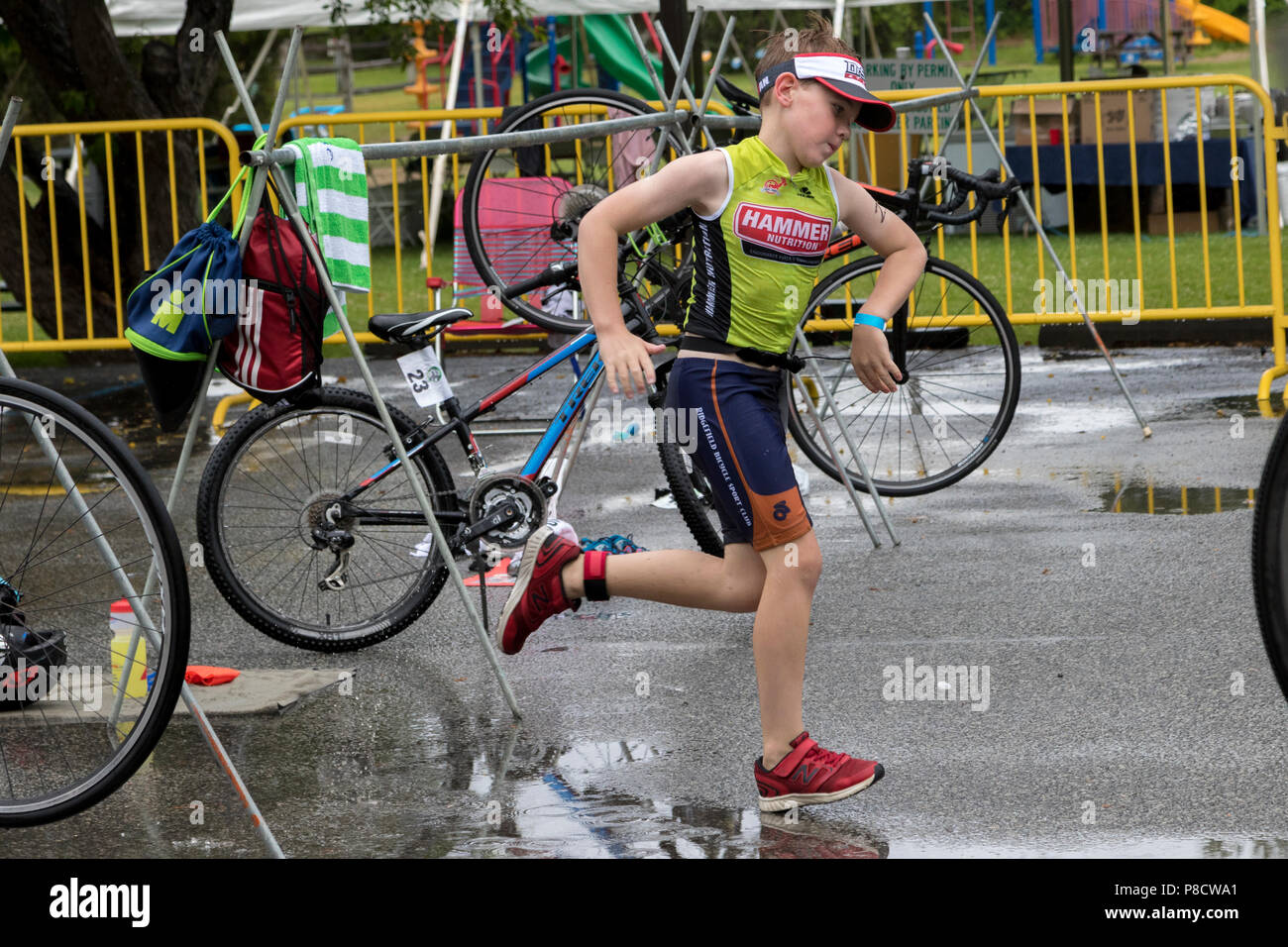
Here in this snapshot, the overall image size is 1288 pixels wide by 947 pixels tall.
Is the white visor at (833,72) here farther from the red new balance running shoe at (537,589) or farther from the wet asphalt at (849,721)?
the wet asphalt at (849,721)

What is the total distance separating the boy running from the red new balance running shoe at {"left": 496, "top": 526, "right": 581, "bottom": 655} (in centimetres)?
39

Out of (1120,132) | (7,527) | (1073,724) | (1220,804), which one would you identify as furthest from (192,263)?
(1120,132)

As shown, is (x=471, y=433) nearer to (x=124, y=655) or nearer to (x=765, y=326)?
(x=124, y=655)

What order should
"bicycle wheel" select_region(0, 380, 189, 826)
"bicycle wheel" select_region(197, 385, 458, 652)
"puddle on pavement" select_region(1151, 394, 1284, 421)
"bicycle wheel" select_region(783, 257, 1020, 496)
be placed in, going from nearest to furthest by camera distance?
"bicycle wheel" select_region(0, 380, 189, 826) → "bicycle wheel" select_region(197, 385, 458, 652) → "bicycle wheel" select_region(783, 257, 1020, 496) → "puddle on pavement" select_region(1151, 394, 1284, 421)

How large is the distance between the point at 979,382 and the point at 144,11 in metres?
9.11

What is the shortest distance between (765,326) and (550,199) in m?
4.45

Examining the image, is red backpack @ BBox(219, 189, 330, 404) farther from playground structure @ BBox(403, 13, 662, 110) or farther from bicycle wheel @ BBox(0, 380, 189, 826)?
playground structure @ BBox(403, 13, 662, 110)

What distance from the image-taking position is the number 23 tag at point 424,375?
566cm

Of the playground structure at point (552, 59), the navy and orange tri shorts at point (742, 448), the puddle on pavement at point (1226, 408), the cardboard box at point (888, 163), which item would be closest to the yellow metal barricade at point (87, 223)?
the playground structure at point (552, 59)

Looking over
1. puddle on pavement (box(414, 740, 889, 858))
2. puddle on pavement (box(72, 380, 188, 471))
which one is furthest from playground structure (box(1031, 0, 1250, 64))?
puddle on pavement (box(414, 740, 889, 858))

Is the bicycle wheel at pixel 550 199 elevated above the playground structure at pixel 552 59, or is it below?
below

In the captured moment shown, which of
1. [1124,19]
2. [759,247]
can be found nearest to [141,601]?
[759,247]

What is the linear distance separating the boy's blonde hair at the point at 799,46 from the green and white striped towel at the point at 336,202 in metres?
1.26

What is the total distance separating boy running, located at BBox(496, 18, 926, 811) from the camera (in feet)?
13.5
